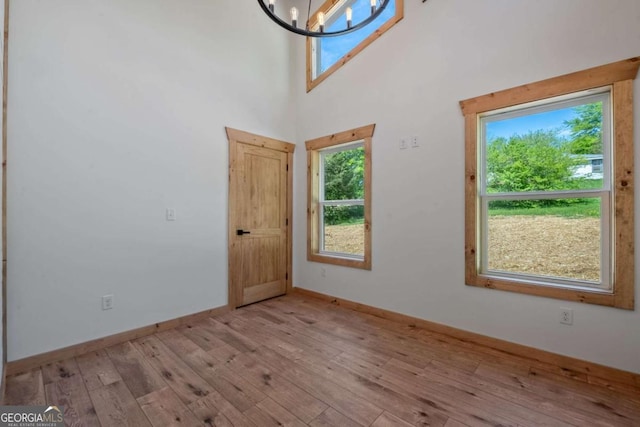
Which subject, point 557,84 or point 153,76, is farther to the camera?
point 153,76

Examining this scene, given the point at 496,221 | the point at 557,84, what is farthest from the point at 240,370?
the point at 557,84

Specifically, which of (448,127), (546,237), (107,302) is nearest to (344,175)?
(448,127)

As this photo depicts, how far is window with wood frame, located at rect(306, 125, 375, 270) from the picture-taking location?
3.22 meters

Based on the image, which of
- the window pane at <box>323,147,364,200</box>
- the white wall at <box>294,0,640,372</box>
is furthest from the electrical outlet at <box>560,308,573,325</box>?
the window pane at <box>323,147,364,200</box>

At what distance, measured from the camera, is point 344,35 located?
3115 mm

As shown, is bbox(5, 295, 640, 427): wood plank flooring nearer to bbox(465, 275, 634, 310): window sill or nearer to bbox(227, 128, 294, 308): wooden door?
bbox(465, 275, 634, 310): window sill

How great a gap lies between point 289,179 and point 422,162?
6.36ft

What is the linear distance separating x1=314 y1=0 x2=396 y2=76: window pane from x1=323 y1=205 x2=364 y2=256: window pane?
6.73ft

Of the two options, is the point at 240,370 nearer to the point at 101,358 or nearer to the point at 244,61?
the point at 101,358

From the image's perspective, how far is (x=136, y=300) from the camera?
2535 millimetres

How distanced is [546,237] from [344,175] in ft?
7.25

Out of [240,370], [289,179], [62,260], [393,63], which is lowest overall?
[240,370]

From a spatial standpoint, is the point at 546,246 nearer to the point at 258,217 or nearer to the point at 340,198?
the point at 340,198

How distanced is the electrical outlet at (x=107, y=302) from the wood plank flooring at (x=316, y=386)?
0.36 metres
